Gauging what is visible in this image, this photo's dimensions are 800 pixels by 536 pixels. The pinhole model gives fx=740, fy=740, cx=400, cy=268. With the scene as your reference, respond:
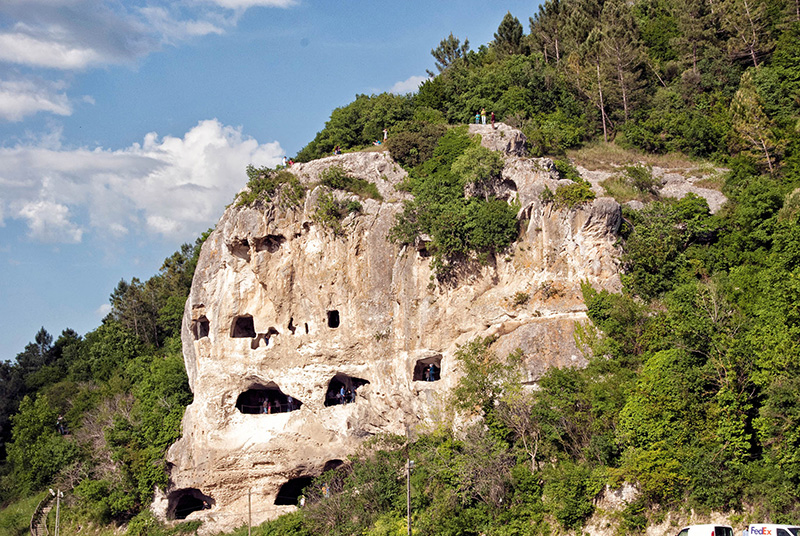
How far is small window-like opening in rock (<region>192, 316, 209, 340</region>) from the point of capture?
135ft

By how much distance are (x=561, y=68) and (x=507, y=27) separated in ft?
33.0

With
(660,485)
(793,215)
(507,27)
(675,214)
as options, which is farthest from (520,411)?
(507,27)

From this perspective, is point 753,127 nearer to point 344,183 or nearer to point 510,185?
point 510,185

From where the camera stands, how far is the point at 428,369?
1491 inches

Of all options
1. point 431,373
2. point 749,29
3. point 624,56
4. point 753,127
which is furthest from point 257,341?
point 749,29

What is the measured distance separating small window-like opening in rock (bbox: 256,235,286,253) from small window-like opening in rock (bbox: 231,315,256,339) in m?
3.87

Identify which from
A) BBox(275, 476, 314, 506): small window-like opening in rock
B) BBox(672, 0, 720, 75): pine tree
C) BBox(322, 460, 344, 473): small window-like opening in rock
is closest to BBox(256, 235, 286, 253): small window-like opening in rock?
BBox(322, 460, 344, 473): small window-like opening in rock

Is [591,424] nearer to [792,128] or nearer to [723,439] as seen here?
[723,439]

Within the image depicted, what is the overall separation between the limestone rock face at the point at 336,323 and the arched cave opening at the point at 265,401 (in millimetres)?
84

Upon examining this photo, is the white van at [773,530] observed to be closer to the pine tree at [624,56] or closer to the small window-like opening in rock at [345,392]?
the small window-like opening in rock at [345,392]

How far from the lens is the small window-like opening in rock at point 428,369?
119ft

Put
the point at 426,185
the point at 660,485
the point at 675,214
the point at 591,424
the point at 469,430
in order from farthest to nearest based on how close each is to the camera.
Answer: the point at 426,185 < the point at 675,214 < the point at 469,430 < the point at 591,424 < the point at 660,485

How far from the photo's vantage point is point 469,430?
32.3 meters

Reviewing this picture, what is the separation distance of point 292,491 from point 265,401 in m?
5.26
